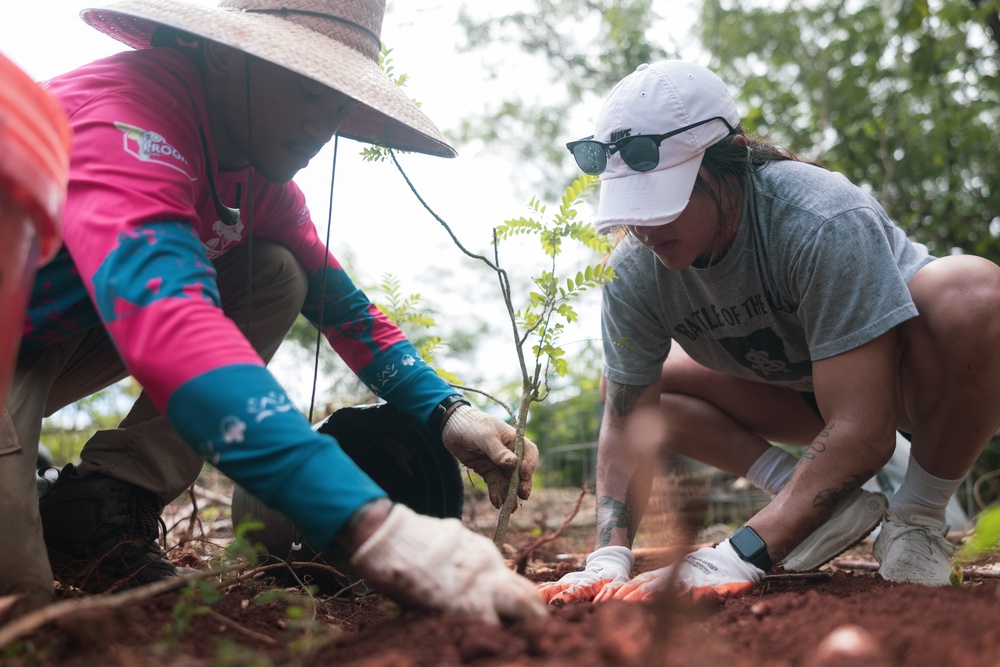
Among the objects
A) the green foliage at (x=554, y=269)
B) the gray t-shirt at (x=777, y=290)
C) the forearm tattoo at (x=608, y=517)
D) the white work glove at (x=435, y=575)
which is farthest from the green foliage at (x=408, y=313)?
the white work glove at (x=435, y=575)

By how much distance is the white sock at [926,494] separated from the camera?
2.36 m

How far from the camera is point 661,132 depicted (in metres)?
2.25

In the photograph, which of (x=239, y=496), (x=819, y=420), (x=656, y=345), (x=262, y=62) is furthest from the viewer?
(x=819, y=420)

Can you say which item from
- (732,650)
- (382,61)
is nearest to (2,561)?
(732,650)

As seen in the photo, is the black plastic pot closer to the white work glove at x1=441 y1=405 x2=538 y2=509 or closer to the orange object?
the white work glove at x1=441 y1=405 x2=538 y2=509

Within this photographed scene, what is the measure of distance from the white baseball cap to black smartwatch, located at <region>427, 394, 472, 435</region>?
65 cm

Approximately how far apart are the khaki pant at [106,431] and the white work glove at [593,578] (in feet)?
3.47

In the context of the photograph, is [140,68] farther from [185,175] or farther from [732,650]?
[732,650]

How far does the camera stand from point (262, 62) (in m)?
1.97

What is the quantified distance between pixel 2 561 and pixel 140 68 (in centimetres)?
112

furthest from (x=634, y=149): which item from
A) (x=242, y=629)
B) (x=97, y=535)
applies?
(x=97, y=535)

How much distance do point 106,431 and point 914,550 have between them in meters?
2.30

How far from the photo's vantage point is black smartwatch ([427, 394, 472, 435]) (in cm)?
233

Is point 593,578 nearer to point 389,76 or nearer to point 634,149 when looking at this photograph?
point 634,149
